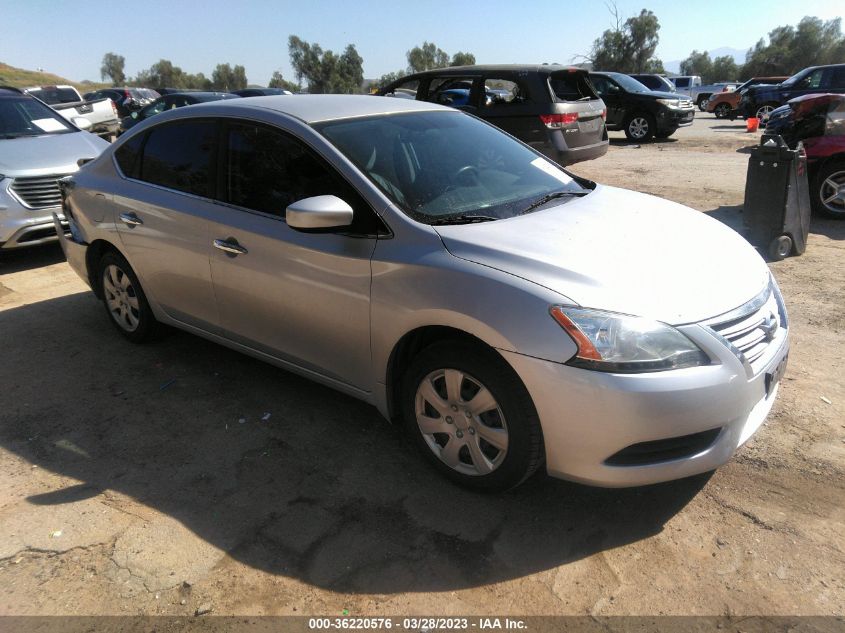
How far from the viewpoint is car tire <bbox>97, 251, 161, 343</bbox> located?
443cm

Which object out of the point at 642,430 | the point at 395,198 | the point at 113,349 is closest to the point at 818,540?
the point at 642,430

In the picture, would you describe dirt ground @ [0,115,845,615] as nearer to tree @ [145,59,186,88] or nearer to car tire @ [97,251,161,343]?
car tire @ [97,251,161,343]

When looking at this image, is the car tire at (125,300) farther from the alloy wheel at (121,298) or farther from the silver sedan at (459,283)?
the silver sedan at (459,283)

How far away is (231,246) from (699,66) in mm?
85100

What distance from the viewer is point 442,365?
276 centimetres

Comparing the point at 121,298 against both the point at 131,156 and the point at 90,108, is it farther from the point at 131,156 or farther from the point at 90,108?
the point at 90,108

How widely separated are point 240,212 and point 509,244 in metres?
1.61

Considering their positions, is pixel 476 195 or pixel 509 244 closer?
pixel 509 244

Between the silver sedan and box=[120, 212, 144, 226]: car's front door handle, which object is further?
box=[120, 212, 144, 226]: car's front door handle

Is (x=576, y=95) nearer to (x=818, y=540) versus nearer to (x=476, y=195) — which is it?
(x=476, y=195)

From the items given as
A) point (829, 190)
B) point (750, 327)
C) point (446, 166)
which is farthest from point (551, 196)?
point (829, 190)

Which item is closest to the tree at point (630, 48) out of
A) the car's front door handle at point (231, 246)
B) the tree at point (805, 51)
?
the tree at point (805, 51)

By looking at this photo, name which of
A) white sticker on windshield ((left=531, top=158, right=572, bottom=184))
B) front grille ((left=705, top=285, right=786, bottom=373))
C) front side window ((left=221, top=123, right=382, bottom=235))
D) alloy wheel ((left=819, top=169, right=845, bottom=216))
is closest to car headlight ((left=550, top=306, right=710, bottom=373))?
front grille ((left=705, top=285, right=786, bottom=373))

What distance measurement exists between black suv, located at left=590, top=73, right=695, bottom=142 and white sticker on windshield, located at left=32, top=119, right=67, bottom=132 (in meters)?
12.5
